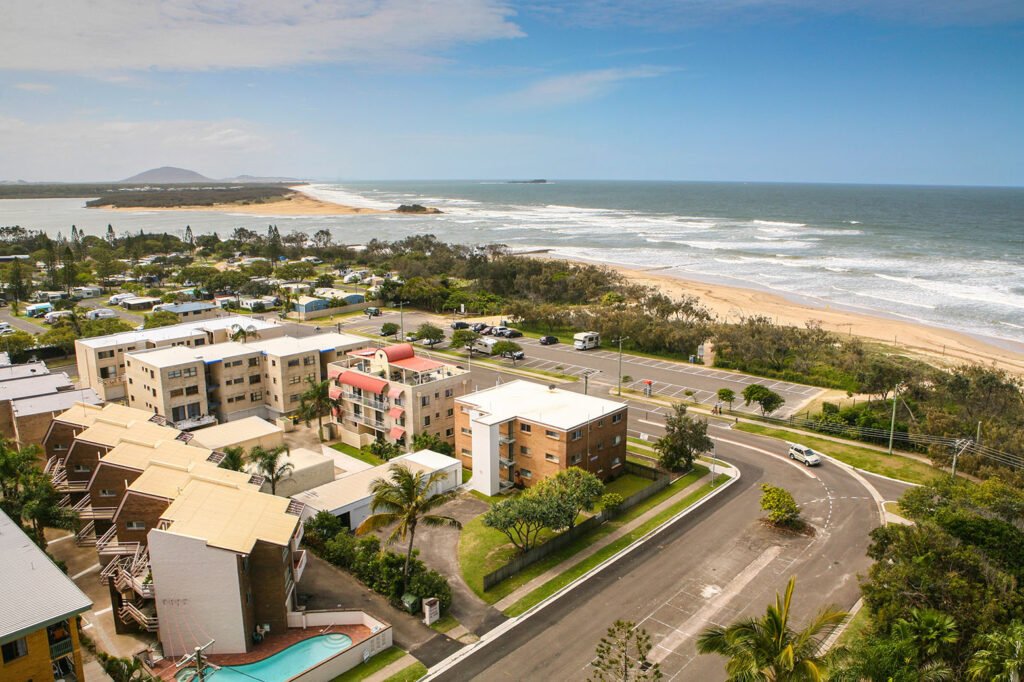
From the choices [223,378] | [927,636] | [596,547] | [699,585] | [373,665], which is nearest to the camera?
[927,636]

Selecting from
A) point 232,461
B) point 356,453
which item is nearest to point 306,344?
point 356,453

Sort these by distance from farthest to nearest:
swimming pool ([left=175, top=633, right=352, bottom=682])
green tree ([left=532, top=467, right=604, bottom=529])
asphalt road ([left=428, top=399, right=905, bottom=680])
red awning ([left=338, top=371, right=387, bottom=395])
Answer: red awning ([left=338, top=371, right=387, bottom=395]) < green tree ([left=532, top=467, right=604, bottom=529]) < asphalt road ([left=428, top=399, right=905, bottom=680]) < swimming pool ([left=175, top=633, right=352, bottom=682])

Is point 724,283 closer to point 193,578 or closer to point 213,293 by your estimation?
point 213,293

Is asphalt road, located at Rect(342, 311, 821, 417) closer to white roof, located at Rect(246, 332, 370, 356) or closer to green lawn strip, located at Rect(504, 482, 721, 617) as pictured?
white roof, located at Rect(246, 332, 370, 356)

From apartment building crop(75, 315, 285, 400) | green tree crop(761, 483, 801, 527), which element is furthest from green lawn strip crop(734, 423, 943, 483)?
apartment building crop(75, 315, 285, 400)

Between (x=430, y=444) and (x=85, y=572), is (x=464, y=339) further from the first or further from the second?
(x=85, y=572)

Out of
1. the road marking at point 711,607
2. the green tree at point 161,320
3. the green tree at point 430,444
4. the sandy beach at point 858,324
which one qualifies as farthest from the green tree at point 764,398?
the green tree at point 161,320
